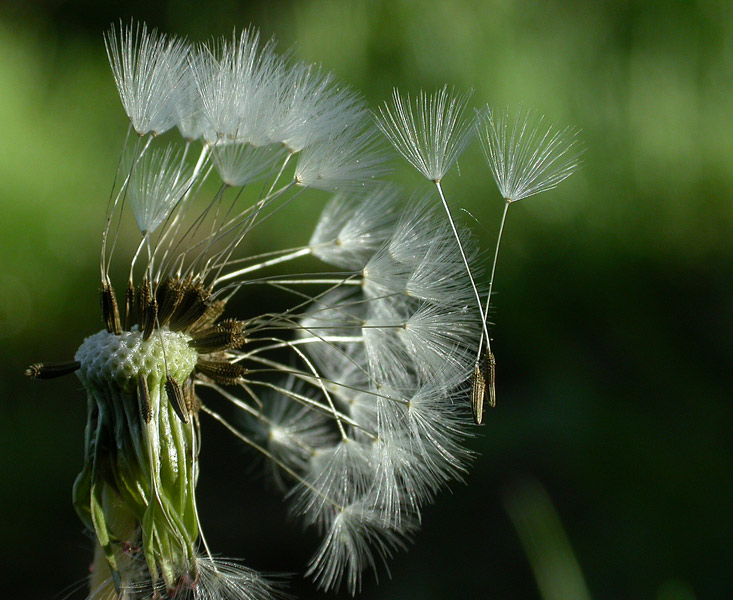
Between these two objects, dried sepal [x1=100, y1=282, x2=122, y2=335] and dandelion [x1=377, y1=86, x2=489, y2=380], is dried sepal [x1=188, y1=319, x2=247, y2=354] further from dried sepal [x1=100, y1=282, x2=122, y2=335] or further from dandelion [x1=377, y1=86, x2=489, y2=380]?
dandelion [x1=377, y1=86, x2=489, y2=380]

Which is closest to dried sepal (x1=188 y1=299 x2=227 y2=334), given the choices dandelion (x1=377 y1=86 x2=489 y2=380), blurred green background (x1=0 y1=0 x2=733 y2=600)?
dandelion (x1=377 y1=86 x2=489 y2=380)

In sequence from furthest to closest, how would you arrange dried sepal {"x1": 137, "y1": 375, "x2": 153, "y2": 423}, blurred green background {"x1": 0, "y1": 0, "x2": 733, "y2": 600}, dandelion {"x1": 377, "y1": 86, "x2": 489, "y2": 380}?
blurred green background {"x1": 0, "y1": 0, "x2": 733, "y2": 600} < dandelion {"x1": 377, "y1": 86, "x2": 489, "y2": 380} < dried sepal {"x1": 137, "y1": 375, "x2": 153, "y2": 423}

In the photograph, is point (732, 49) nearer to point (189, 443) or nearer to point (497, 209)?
point (497, 209)

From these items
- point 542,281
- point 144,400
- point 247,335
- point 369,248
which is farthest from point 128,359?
point 542,281

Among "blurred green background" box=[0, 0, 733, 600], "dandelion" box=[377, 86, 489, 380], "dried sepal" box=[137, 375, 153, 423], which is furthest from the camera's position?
"blurred green background" box=[0, 0, 733, 600]

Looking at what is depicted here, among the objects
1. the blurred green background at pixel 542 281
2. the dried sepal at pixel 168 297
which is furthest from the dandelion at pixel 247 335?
the blurred green background at pixel 542 281

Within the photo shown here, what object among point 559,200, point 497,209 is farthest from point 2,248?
point 559,200
